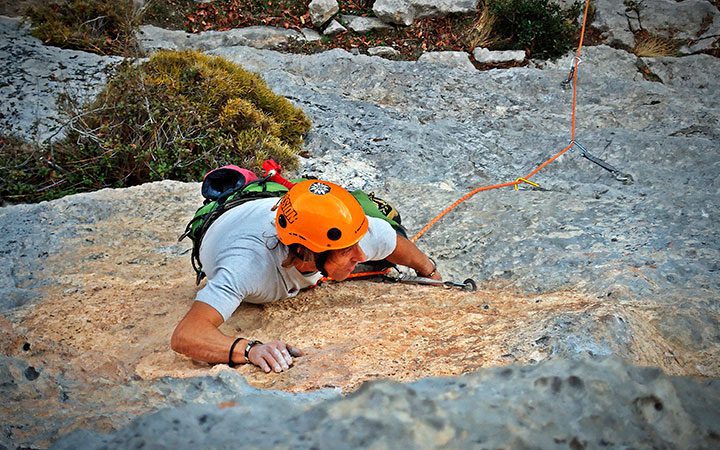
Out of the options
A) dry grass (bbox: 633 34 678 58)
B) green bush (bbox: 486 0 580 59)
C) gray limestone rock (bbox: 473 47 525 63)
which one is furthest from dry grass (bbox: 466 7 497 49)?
dry grass (bbox: 633 34 678 58)

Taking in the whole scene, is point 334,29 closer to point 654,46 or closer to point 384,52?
point 384,52

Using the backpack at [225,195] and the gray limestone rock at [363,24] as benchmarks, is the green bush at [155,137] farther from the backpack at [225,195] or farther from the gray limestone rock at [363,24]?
the gray limestone rock at [363,24]

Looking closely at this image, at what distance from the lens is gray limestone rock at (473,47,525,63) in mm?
9945

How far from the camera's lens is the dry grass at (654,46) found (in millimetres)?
10125

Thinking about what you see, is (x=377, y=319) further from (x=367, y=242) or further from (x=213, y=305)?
(x=213, y=305)

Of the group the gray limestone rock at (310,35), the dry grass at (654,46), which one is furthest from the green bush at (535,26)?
the gray limestone rock at (310,35)

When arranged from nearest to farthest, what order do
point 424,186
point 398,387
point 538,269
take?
1. point 398,387
2. point 538,269
3. point 424,186

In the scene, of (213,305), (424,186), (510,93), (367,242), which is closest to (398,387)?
(213,305)

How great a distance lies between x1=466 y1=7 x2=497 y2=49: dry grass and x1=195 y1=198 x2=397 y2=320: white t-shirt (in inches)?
283

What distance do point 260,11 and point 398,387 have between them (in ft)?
35.8

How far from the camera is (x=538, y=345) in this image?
2666mm

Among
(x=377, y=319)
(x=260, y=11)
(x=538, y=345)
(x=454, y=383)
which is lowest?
(x=260, y=11)

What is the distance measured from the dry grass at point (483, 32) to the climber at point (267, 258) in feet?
24.2

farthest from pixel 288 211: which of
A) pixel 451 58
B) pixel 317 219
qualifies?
pixel 451 58
